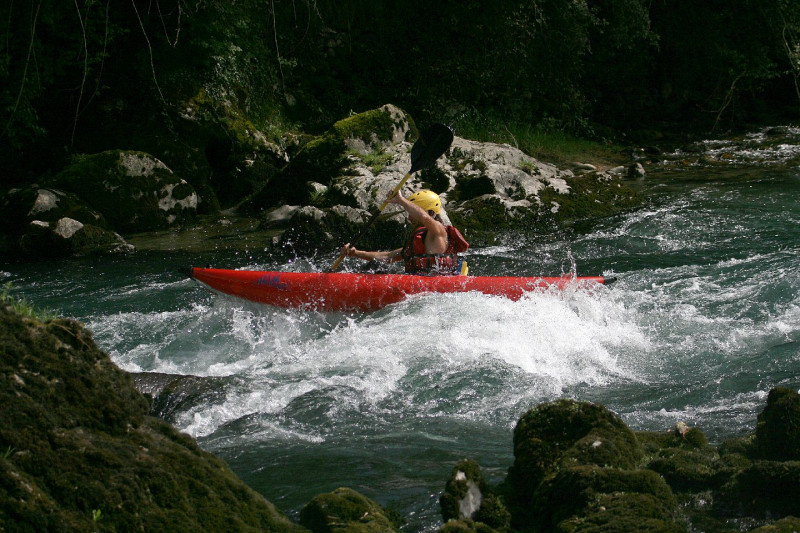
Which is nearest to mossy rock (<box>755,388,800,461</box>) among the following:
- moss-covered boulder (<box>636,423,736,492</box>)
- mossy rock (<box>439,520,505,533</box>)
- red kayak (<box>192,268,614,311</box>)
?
moss-covered boulder (<box>636,423,736,492</box>)

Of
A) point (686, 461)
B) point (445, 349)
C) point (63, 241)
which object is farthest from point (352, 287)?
point (63, 241)

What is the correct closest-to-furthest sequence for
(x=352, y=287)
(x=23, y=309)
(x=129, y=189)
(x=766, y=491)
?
(x=766, y=491)
(x=23, y=309)
(x=352, y=287)
(x=129, y=189)

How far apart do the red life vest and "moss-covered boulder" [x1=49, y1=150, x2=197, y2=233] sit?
4.60 m

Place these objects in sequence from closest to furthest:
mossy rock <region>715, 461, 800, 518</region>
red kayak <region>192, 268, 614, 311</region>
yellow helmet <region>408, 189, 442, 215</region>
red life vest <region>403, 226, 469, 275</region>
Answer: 1. mossy rock <region>715, 461, 800, 518</region>
2. red kayak <region>192, 268, 614, 311</region>
3. red life vest <region>403, 226, 469, 275</region>
4. yellow helmet <region>408, 189, 442, 215</region>

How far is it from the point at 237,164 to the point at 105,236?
10.4ft

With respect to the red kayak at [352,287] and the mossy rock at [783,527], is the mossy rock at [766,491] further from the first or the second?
the red kayak at [352,287]

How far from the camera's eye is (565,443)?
2.77m

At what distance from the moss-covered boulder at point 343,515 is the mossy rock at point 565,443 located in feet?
1.91

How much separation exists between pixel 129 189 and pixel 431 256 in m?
5.05

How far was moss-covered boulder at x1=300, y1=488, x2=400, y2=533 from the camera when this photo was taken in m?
2.28

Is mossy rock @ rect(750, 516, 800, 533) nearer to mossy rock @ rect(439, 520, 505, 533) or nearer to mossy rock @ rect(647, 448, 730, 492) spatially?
mossy rock @ rect(647, 448, 730, 492)

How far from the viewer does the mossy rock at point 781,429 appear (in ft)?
8.81

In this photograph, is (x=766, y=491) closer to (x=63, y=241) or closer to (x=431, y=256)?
(x=431, y=256)

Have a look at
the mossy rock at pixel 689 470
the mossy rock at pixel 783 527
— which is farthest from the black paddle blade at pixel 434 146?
the mossy rock at pixel 783 527
